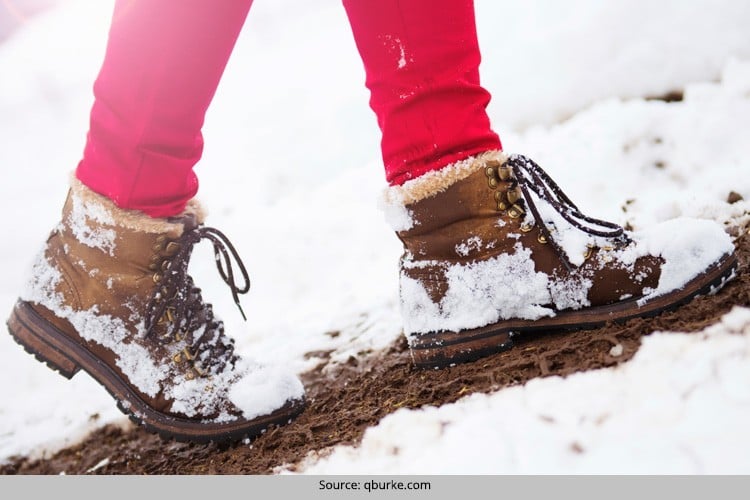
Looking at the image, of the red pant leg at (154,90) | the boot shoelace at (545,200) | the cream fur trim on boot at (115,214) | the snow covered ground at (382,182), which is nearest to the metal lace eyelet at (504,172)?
the boot shoelace at (545,200)

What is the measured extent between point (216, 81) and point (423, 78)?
0.44 metres

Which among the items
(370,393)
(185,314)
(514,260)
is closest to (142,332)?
(185,314)

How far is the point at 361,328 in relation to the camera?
6.01ft

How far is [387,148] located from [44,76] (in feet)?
11.9

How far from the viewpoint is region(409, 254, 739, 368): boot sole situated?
1131mm

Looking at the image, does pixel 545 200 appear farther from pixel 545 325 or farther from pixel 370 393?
pixel 370 393

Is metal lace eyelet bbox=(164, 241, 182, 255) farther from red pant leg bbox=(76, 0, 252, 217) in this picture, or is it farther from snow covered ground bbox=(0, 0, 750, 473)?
snow covered ground bbox=(0, 0, 750, 473)

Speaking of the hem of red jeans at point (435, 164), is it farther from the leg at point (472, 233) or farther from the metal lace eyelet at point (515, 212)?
the metal lace eyelet at point (515, 212)

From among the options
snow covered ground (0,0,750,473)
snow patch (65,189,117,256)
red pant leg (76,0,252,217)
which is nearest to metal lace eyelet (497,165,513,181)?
snow covered ground (0,0,750,473)

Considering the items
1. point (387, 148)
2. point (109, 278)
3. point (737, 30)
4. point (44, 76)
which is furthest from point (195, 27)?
point (44, 76)

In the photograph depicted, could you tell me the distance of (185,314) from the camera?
4.47 feet

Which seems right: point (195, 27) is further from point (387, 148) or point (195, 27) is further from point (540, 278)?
point (540, 278)

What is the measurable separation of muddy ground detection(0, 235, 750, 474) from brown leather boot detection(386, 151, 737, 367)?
5cm

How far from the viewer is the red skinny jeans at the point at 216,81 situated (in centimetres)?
110
